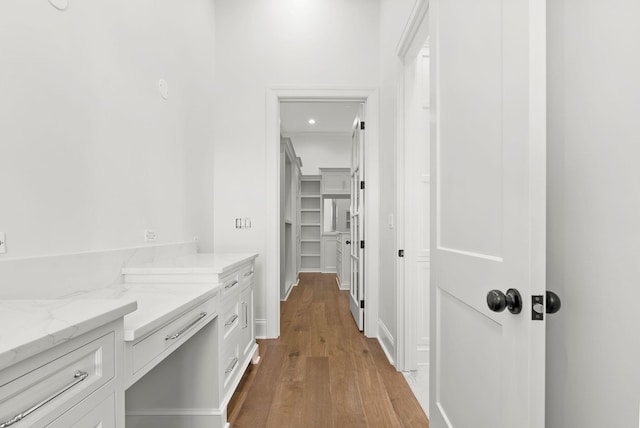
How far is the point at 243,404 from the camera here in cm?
193

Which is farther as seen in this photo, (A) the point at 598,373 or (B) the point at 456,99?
(B) the point at 456,99

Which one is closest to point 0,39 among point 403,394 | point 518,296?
point 518,296

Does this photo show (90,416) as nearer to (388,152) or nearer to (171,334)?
(171,334)

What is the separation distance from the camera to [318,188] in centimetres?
741

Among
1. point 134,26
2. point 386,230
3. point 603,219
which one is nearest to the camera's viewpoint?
point 603,219

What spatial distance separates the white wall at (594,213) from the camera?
0.65 m

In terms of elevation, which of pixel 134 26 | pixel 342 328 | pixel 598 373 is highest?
pixel 134 26

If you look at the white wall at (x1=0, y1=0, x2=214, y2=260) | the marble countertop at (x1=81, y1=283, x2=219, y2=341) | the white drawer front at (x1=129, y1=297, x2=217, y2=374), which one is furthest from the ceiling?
the white drawer front at (x1=129, y1=297, x2=217, y2=374)

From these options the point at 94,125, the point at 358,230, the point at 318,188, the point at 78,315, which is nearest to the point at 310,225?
the point at 318,188

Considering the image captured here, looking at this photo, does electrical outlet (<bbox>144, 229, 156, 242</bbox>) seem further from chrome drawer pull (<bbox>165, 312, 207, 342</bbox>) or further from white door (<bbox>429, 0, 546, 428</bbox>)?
white door (<bbox>429, 0, 546, 428</bbox>)

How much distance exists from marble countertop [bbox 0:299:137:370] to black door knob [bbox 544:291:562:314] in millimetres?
1033

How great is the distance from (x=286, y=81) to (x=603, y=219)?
2838 mm

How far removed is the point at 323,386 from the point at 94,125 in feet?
6.39

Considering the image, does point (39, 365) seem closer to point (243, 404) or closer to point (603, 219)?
point (603, 219)
